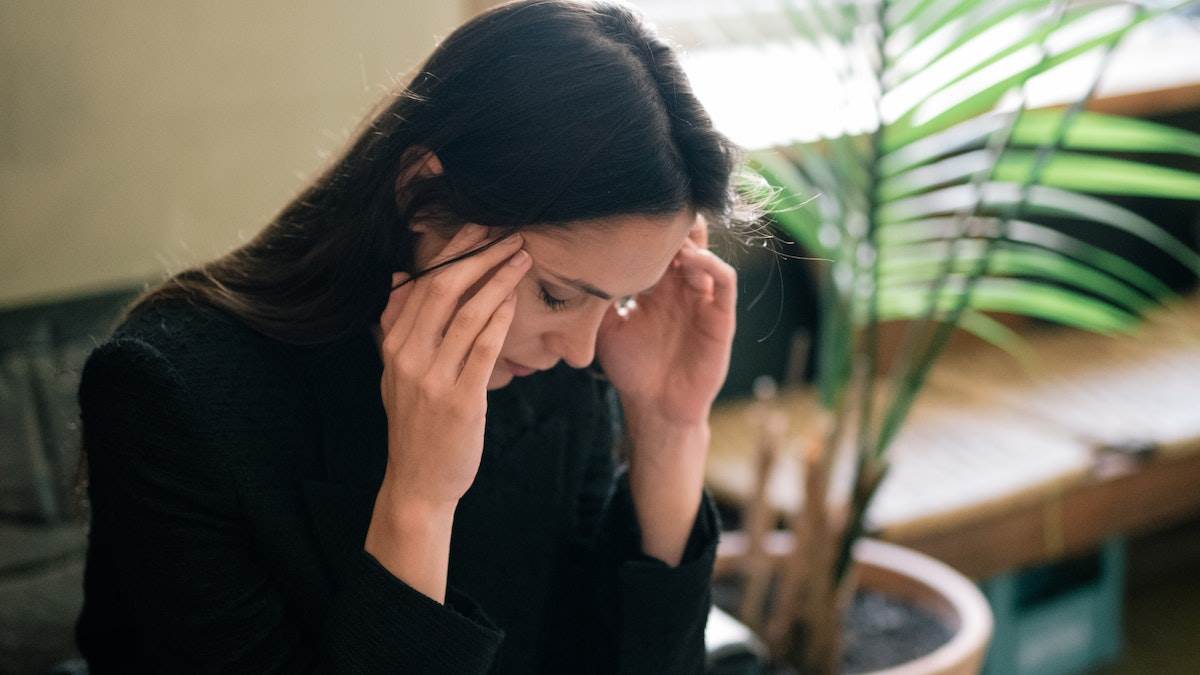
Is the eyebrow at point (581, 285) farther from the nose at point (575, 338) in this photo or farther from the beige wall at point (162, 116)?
the beige wall at point (162, 116)

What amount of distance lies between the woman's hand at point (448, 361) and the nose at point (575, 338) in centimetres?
8

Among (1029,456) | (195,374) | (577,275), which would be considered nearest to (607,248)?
(577,275)

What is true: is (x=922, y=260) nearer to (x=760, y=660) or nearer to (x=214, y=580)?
(x=760, y=660)

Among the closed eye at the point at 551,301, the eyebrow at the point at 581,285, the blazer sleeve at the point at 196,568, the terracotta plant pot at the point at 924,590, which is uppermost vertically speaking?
the eyebrow at the point at 581,285

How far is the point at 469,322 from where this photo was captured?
3.33 ft

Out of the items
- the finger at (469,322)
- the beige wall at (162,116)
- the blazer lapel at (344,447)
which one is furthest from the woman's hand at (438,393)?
the beige wall at (162,116)

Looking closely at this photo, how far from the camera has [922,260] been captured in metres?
1.55

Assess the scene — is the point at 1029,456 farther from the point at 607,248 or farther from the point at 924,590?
the point at 607,248

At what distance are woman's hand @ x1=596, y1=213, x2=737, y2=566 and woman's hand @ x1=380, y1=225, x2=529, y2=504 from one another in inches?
12.1

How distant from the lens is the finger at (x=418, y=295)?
103 cm

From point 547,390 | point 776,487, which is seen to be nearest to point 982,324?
point 776,487

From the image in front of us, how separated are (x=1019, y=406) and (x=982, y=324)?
0.25m

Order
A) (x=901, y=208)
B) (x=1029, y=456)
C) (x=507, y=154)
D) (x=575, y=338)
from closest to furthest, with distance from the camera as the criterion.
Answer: (x=507, y=154) < (x=575, y=338) < (x=901, y=208) < (x=1029, y=456)

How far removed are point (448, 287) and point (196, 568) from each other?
322 millimetres
